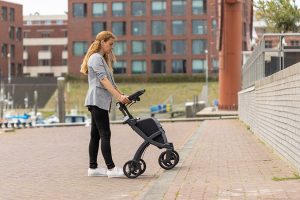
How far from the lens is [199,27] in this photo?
98312mm

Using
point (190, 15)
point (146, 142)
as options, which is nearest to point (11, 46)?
point (190, 15)

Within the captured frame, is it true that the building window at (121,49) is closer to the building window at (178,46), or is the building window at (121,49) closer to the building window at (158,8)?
the building window at (158,8)

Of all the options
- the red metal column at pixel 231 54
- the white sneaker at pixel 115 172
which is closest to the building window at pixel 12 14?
the red metal column at pixel 231 54

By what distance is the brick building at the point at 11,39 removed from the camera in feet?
361

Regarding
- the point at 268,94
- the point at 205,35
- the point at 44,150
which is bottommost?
the point at 44,150

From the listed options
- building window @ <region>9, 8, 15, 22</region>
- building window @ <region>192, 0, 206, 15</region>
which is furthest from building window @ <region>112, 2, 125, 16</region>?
building window @ <region>9, 8, 15, 22</region>

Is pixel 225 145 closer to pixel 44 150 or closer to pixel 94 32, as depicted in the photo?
pixel 44 150

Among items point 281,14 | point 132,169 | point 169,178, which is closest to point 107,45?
point 132,169

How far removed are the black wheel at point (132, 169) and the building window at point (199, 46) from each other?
8872 cm

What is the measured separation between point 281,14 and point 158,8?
74.7 metres

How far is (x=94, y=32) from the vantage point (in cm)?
10050

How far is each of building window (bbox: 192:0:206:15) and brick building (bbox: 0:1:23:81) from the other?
30346 millimetres

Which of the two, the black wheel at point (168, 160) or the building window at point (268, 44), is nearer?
the black wheel at point (168, 160)

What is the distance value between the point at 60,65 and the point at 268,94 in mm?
110094
